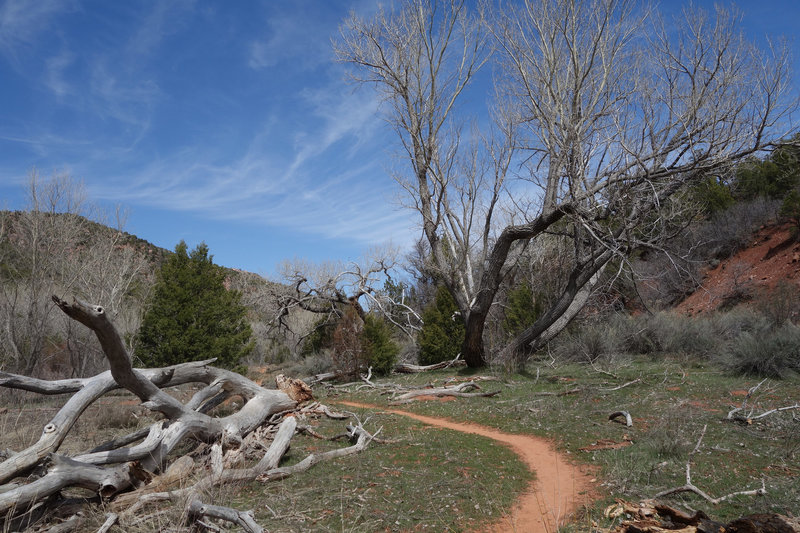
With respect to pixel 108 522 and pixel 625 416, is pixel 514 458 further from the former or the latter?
pixel 108 522

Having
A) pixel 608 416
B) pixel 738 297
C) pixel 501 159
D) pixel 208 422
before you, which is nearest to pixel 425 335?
pixel 501 159

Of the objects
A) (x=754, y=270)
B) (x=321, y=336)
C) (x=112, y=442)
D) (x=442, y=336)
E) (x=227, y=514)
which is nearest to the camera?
(x=227, y=514)

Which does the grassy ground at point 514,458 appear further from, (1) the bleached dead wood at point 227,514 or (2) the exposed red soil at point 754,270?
(2) the exposed red soil at point 754,270

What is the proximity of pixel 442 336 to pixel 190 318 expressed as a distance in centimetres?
854

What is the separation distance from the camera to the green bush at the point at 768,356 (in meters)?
10.3

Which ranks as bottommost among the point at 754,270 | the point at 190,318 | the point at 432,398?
the point at 432,398

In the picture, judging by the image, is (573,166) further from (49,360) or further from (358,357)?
(49,360)

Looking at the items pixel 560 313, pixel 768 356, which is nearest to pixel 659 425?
pixel 768 356

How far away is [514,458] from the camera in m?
6.55

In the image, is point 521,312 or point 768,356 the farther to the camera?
point 521,312

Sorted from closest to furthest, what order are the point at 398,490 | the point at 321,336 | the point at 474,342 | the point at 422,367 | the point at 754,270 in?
the point at 398,490 < the point at 474,342 < the point at 422,367 < the point at 321,336 < the point at 754,270

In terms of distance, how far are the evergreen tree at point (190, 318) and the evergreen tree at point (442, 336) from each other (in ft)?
20.6

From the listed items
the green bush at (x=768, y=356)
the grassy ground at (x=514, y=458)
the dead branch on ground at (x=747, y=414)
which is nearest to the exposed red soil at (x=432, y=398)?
the grassy ground at (x=514, y=458)

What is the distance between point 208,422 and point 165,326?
30.3 ft
